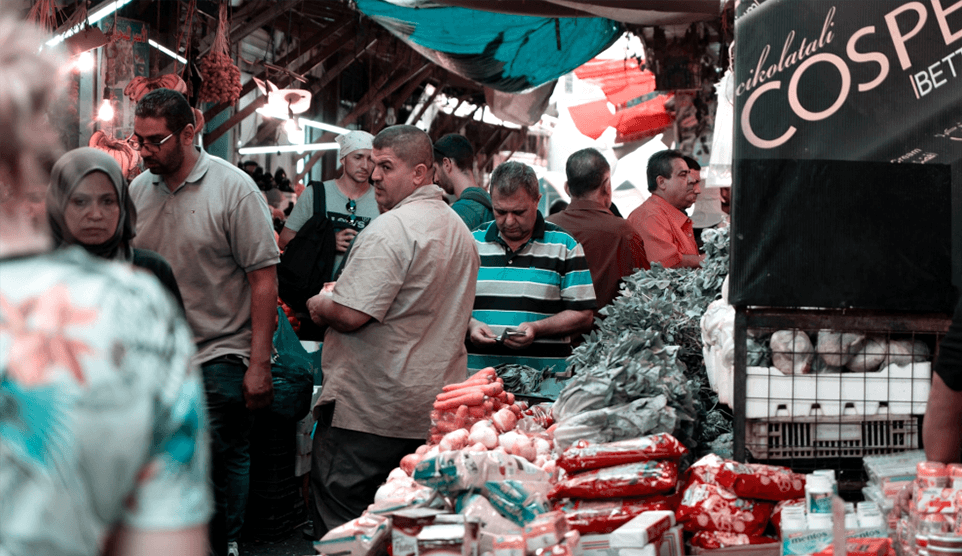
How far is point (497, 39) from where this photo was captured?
6387mm

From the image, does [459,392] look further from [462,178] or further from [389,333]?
[462,178]

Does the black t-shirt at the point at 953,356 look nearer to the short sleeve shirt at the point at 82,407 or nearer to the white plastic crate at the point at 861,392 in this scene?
the white plastic crate at the point at 861,392

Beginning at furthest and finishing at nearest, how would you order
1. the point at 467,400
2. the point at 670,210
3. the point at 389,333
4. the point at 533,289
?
the point at 670,210, the point at 533,289, the point at 389,333, the point at 467,400

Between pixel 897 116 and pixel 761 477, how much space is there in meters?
0.99

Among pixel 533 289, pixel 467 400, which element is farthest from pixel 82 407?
pixel 533 289

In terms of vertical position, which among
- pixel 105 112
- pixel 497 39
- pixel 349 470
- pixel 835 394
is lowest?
pixel 349 470

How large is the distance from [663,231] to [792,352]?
3638 millimetres

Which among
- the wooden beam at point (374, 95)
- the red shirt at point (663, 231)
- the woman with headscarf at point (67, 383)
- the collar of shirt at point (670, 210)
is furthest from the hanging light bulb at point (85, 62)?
the woman with headscarf at point (67, 383)

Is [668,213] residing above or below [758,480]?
above

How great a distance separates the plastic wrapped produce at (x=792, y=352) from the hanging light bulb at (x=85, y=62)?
5081mm

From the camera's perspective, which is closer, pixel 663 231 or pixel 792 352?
pixel 792 352

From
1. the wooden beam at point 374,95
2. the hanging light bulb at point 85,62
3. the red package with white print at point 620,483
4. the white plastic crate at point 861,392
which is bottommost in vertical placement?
the red package with white print at point 620,483

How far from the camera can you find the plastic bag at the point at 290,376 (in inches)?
219

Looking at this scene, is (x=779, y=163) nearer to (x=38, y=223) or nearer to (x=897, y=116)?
(x=897, y=116)
